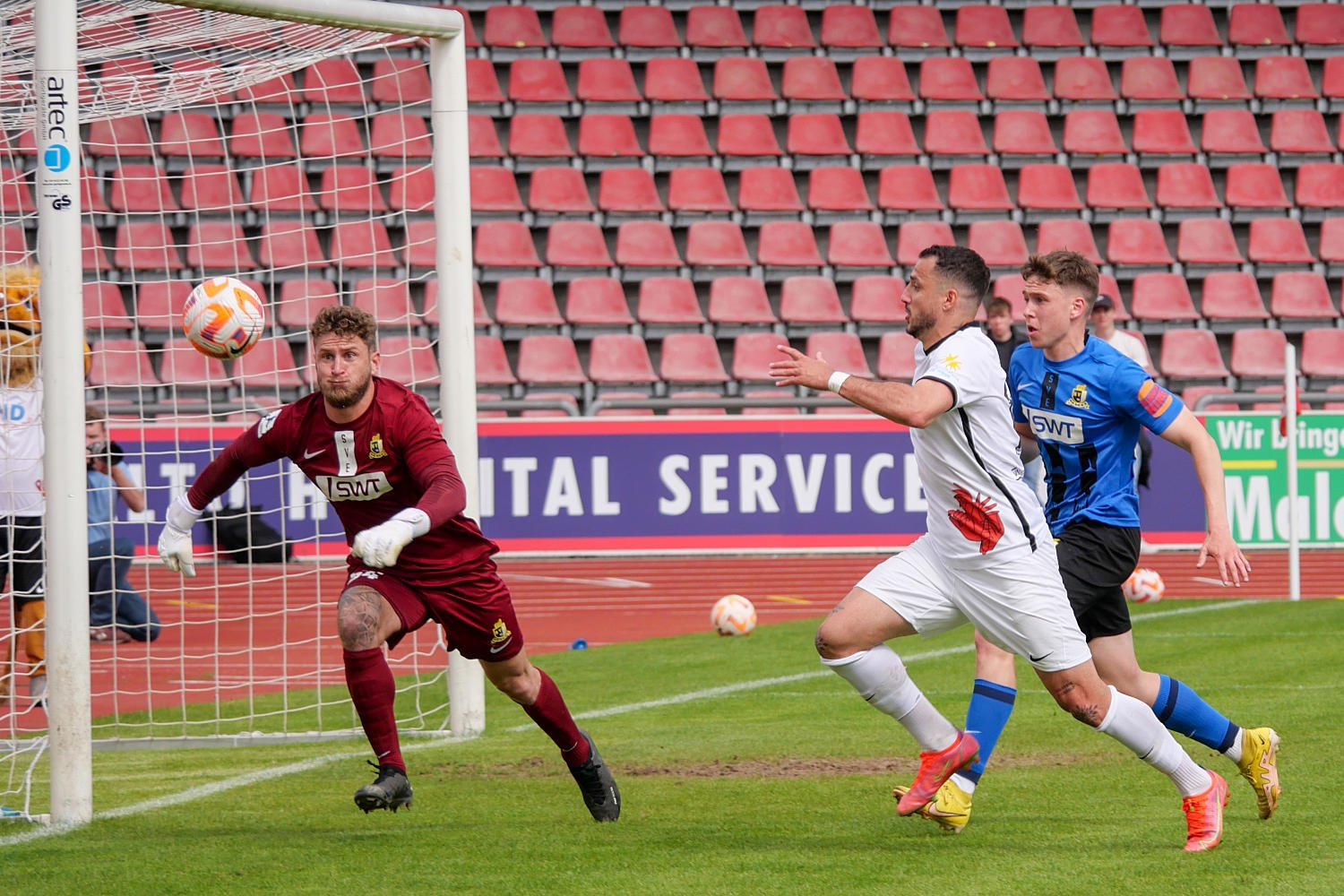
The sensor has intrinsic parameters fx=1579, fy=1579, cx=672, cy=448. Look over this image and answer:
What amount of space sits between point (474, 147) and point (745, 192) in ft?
10.5

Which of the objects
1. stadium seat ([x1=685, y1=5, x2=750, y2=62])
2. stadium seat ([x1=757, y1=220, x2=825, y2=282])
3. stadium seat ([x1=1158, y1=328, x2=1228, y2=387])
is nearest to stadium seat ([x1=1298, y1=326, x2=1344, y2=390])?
stadium seat ([x1=1158, y1=328, x2=1228, y2=387])

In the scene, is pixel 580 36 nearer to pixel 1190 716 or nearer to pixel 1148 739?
pixel 1190 716

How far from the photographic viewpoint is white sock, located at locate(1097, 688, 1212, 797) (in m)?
4.93

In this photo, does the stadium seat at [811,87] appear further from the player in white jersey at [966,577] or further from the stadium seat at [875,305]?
the player in white jersey at [966,577]

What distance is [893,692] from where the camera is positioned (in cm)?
528

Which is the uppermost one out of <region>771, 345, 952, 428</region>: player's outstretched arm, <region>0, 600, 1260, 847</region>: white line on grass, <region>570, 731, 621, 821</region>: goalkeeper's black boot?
<region>771, 345, 952, 428</region>: player's outstretched arm

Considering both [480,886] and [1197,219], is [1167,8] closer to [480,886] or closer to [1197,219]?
[1197,219]

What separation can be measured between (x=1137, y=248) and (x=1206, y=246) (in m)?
0.88

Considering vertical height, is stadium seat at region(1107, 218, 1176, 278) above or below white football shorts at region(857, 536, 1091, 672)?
above

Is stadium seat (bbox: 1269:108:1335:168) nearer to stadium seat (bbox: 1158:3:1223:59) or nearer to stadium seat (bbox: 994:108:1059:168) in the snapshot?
stadium seat (bbox: 1158:3:1223:59)

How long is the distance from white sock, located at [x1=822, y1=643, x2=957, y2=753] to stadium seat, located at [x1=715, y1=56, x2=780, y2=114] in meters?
14.5

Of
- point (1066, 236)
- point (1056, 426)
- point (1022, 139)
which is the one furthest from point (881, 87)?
point (1056, 426)

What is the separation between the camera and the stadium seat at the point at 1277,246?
18156mm

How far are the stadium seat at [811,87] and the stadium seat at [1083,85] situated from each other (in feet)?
8.76
